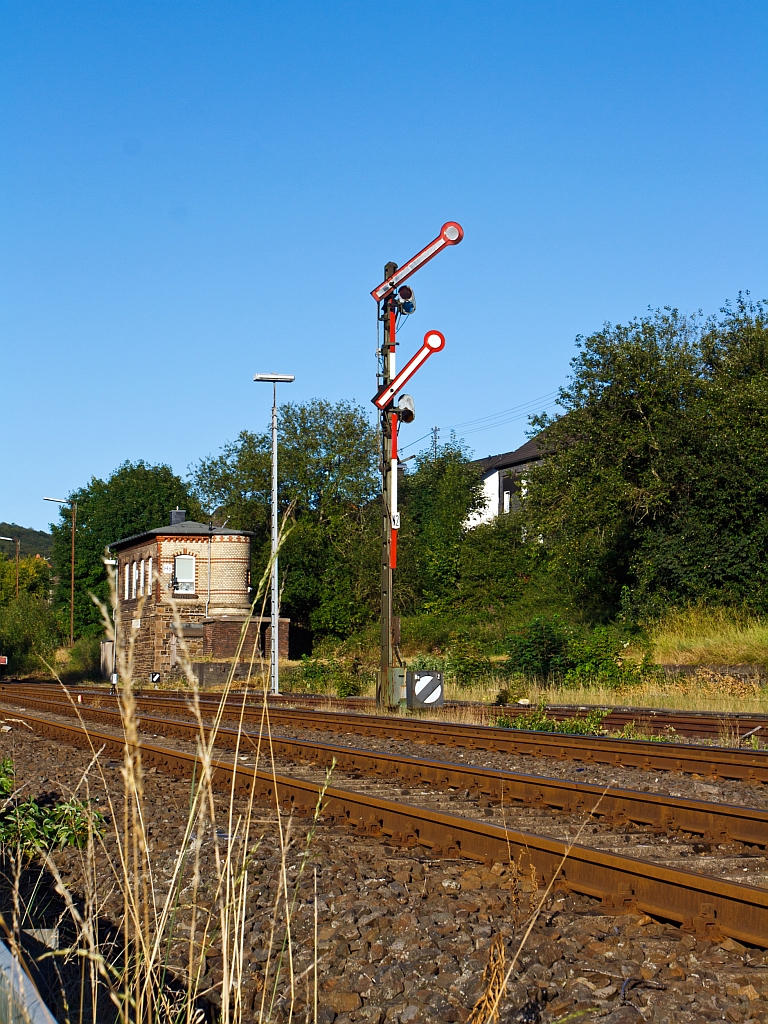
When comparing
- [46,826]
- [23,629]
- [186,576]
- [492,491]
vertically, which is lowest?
[46,826]

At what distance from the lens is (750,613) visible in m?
30.0

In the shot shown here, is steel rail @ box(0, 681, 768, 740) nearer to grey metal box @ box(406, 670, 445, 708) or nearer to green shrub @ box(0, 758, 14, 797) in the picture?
grey metal box @ box(406, 670, 445, 708)

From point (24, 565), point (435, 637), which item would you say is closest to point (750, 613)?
point (435, 637)

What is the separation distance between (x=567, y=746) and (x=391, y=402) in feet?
29.8

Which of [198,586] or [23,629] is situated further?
[23,629]

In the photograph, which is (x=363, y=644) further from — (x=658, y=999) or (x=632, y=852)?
(x=658, y=999)

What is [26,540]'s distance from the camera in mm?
176125

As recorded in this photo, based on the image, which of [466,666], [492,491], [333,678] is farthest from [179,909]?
[492,491]

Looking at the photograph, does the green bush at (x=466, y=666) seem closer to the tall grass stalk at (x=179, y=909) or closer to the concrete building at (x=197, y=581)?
the tall grass stalk at (x=179, y=909)

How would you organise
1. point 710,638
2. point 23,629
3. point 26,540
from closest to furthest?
point 710,638 → point 23,629 → point 26,540

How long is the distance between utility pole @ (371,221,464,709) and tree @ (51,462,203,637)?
64.9 m

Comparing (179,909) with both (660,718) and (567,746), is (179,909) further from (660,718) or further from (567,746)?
(660,718)

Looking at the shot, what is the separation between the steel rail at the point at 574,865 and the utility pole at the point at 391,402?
10.2 m

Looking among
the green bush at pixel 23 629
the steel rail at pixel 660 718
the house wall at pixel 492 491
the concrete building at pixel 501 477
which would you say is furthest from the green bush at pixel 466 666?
the house wall at pixel 492 491
